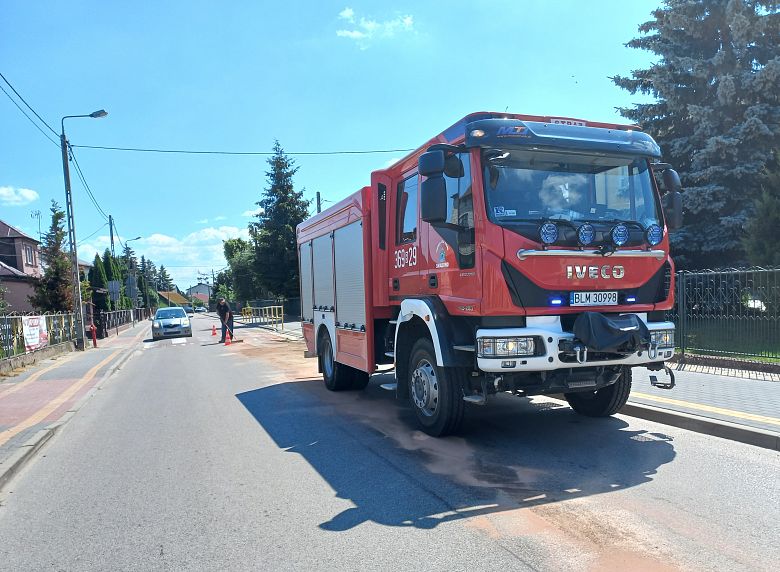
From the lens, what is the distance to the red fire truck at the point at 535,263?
5406 millimetres

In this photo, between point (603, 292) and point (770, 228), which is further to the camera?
point (770, 228)

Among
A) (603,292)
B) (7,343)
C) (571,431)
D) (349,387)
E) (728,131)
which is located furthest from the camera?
(728,131)

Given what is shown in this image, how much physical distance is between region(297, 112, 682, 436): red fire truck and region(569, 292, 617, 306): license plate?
0.01 meters

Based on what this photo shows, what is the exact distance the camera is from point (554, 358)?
5.37 m

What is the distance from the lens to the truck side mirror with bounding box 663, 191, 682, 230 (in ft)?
20.5

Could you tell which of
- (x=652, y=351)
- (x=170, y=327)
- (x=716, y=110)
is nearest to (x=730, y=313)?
(x=652, y=351)

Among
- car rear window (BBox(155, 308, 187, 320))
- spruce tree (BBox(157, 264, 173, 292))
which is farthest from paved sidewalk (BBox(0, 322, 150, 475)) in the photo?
spruce tree (BBox(157, 264, 173, 292))

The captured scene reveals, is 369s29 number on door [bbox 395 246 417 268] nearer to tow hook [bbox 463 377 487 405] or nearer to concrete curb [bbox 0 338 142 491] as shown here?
tow hook [bbox 463 377 487 405]

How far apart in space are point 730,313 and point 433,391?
6675 mm

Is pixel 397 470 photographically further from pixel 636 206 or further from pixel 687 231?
pixel 687 231

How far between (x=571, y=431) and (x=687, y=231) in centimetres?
1264

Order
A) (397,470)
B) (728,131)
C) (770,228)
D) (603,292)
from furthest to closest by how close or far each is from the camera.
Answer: (728,131), (770,228), (603,292), (397,470)

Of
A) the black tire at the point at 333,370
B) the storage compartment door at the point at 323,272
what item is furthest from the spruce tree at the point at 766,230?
the storage compartment door at the point at 323,272

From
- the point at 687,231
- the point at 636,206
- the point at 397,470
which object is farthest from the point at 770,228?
the point at 397,470
